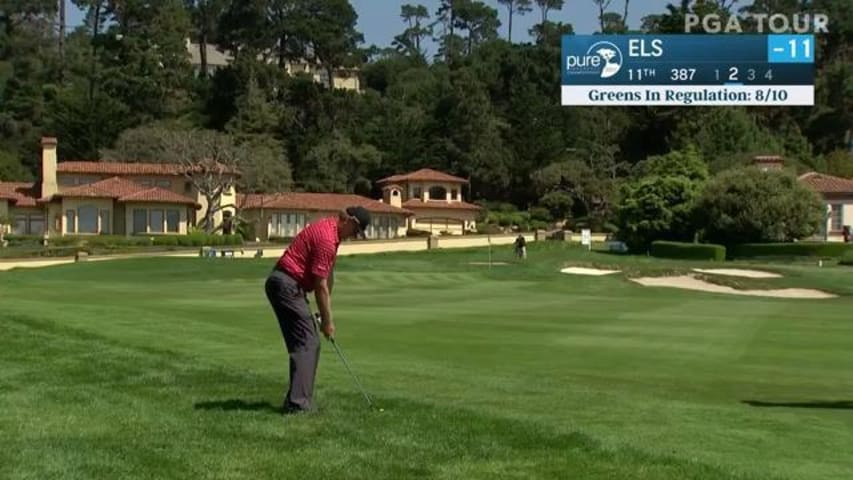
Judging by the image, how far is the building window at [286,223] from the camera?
90562 millimetres

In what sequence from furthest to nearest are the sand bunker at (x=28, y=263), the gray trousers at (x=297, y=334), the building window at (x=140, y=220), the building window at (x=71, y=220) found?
the building window at (x=140, y=220) → the building window at (x=71, y=220) → the sand bunker at (x=28, y=263) → the gray trousers at (x=297, y=334)

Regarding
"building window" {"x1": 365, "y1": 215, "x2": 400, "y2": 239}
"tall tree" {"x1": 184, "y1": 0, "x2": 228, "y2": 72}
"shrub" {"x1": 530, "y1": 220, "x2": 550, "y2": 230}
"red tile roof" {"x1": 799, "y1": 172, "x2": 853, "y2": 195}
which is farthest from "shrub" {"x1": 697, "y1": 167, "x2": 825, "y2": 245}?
"tall tree" {"x1": 184, "y1": 0, "x2": 228, "y2": 72}

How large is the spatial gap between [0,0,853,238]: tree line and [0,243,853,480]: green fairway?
226ft

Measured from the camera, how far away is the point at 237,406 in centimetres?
1020

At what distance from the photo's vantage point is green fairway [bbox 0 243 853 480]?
777 cm

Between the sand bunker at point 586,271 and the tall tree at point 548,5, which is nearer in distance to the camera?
the sand bunker at point 586,271

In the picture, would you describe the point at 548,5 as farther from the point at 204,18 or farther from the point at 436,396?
the point at 436,396

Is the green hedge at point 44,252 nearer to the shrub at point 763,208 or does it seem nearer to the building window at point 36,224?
the building window at point 36,224

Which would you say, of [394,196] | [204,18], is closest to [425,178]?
[394,196]

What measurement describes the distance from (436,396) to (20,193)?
284 feet

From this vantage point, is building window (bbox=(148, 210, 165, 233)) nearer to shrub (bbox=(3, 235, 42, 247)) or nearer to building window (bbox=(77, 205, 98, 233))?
building window (bbox=(77, 205, 98, 233))

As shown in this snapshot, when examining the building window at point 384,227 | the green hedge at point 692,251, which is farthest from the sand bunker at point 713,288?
the building window at point 384,227

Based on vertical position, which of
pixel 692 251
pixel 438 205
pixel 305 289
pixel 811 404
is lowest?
pixel 811 404

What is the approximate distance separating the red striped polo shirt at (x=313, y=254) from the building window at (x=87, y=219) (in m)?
74.7
